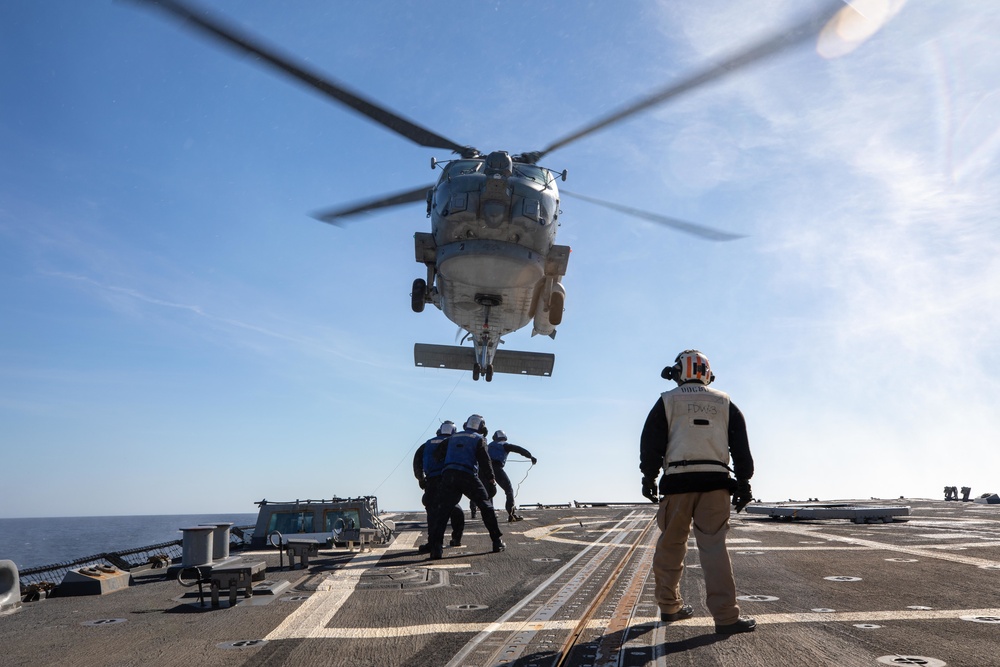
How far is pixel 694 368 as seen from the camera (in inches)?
218

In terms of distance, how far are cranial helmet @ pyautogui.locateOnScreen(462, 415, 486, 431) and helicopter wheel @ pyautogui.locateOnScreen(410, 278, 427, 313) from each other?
22.7 ft

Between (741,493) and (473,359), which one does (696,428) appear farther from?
(473,359)

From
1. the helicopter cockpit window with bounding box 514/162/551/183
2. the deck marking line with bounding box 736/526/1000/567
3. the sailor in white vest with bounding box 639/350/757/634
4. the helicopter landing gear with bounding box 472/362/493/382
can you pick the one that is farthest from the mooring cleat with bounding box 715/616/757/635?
the helicopter landing gear with bounding box 472/362/493/382

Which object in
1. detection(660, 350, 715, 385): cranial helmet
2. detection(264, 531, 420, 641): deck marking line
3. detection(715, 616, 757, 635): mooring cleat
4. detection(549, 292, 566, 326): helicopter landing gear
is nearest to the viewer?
detection(715, 616, 757, 635): mooring cleat

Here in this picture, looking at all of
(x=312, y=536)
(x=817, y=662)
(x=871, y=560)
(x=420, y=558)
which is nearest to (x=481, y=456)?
(x=420, y=558)

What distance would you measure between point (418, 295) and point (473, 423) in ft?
23.4

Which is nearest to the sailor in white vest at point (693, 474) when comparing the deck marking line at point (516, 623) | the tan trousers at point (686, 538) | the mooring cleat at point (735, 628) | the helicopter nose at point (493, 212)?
the tan trousers at point (686, 538)

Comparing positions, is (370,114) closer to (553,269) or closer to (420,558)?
(553,269)

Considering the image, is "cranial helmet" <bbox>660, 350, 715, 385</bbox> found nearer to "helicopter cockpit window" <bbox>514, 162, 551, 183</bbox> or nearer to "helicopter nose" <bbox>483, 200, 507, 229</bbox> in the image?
"helicopter nose" <bbox>483, 200, 507, 229</bbox>

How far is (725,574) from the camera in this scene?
15.8 ft

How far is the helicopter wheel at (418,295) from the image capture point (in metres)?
18.6

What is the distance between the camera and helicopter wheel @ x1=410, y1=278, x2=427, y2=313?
18641 millimetres

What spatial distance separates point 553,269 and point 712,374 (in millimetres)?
12288

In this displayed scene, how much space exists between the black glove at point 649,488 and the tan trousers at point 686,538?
157mm
